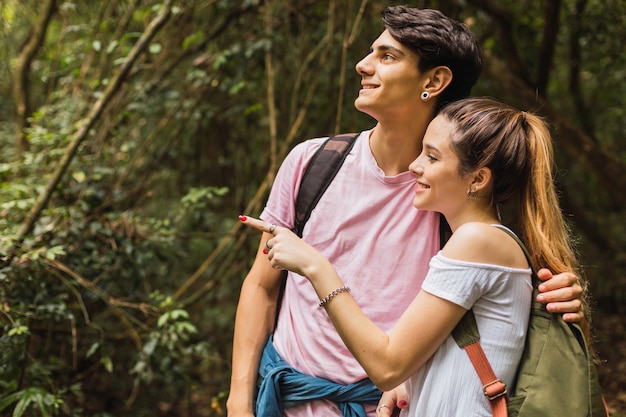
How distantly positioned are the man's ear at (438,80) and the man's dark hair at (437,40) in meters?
0.02

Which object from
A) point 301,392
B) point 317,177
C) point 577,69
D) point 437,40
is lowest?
point 301,392

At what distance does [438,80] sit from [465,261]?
1.90 ft

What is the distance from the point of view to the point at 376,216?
5.87ft

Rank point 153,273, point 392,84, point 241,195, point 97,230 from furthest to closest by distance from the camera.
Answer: point 241,195
point 153,273
point 97,230
point 392,84

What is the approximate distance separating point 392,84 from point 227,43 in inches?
108

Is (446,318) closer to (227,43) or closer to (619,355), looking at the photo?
(227,43)

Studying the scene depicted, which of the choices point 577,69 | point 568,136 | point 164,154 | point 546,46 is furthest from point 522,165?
point 577,69

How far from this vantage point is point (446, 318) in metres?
1.46

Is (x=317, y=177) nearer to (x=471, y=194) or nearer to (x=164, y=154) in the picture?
(x=471, y=194)

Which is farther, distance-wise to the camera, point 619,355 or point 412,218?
point 619,355

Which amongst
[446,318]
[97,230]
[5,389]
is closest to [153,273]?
[97,230]

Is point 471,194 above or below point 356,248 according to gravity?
above

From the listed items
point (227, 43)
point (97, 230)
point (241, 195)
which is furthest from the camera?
point (241, 195)

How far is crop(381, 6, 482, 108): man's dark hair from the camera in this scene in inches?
68.2
